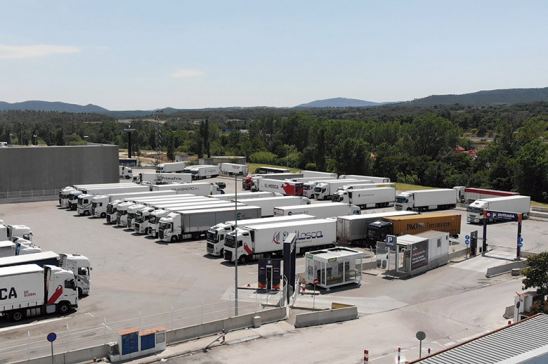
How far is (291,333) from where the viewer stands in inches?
925

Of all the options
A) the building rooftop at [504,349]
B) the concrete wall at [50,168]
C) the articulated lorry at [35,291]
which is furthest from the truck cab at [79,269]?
the concrete wall at [50,168]

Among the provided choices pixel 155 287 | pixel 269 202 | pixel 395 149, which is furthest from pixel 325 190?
pixel 395 149

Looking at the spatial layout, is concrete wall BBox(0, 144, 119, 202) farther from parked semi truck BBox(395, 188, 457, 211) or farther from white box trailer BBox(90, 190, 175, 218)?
parked semi truck BBox(395, 188, 457, 211)

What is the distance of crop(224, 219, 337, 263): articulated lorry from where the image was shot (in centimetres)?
3531

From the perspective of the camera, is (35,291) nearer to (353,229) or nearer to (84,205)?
(353,229)

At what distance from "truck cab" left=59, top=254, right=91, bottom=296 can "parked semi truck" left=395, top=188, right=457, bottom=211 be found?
3389cm

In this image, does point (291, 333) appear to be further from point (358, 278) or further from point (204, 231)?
point (204, 231)

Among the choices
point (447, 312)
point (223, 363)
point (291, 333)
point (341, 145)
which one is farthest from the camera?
point (341, 145)

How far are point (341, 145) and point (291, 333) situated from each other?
250ft

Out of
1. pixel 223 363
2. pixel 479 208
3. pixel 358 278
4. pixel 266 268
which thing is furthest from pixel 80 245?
pixel 479 208

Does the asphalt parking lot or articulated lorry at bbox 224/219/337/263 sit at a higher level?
articulated lorry at bbox 224/219/337/263

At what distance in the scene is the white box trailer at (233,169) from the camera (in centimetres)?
8681

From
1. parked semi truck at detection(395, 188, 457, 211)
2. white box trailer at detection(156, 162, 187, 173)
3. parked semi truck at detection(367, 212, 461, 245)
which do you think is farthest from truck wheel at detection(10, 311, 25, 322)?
white box trailer at detection(156, 162, 187, 173)

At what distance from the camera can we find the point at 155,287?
29969 mm
